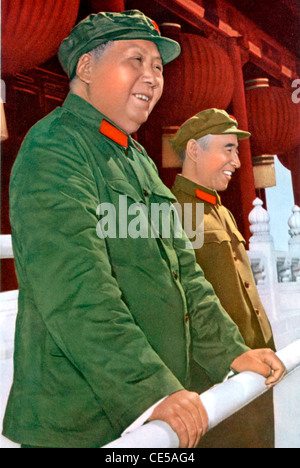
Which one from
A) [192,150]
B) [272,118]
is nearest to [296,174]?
[272,118]

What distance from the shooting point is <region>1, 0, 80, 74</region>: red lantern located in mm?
999

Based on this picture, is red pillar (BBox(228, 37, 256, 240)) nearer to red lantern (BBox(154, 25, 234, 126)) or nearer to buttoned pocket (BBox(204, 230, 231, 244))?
red lantern (BBox(154, 25, 234, 126))

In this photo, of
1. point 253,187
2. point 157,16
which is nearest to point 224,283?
point 253,187

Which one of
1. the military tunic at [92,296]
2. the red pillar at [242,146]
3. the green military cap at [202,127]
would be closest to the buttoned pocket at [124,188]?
the military tunic at [92,296]

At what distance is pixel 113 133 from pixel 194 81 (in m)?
0.67

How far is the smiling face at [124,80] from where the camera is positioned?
882 mm

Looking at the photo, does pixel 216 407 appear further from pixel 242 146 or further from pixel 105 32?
pixel 242 146

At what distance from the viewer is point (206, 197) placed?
1.28 meters

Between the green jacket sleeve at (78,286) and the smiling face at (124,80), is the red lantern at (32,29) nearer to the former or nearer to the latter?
the smiling face at (124,80)

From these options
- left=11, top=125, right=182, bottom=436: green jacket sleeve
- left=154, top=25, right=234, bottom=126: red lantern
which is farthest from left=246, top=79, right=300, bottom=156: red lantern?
left=11, top=125, right=182, bottom=436: green jacket sleeve

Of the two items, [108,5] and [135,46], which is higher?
[108,5]

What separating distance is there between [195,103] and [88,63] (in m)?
0.57

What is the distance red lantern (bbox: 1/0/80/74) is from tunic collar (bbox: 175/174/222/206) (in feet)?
1.45

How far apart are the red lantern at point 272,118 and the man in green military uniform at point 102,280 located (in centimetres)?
85
